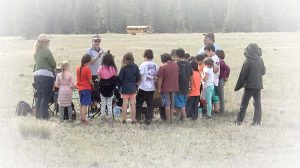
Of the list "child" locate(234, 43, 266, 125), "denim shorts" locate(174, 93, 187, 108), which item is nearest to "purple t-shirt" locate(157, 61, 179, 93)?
"denim shorts" locate(174, 93, 187, 108)

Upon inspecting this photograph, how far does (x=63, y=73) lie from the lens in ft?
36.8

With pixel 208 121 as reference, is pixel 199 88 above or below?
above

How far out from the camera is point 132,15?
7756cm

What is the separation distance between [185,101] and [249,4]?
62.3 m

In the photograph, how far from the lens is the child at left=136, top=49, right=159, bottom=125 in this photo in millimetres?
10992

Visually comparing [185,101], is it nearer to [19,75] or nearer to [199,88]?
[199,88]

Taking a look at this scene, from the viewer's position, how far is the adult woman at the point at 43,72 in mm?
11102

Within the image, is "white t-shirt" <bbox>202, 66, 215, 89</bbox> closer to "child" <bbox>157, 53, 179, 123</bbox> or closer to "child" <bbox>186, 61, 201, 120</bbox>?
"child" <bbox>186, 61, 201, 120</bbox>

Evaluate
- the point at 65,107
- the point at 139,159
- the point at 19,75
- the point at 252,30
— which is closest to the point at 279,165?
the point at 139,159

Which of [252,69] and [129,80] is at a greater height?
[252,69]

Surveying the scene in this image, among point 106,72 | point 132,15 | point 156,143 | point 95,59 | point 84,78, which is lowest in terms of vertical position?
point 156,143

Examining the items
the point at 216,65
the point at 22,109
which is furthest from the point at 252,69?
the point at 22,109

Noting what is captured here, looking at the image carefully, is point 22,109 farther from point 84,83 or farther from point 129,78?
point 129,78

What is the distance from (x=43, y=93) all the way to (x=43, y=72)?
470 millimetres
